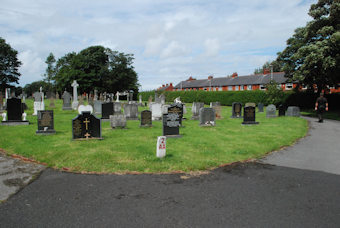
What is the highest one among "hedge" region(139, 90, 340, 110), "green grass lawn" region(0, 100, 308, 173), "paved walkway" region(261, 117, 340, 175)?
"hedge" region(139, 90, 340, 110)

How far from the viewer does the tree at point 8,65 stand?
2488 inches

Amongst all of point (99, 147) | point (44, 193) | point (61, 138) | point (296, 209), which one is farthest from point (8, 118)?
→ point (296, 209)

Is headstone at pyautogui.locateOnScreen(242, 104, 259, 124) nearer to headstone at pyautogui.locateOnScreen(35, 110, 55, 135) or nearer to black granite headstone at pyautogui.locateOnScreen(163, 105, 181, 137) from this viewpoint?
black granite headstone at pyautogui.locateOnScreen(163, 105, 181, 137)

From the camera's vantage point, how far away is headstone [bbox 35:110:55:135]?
1166 centimetres

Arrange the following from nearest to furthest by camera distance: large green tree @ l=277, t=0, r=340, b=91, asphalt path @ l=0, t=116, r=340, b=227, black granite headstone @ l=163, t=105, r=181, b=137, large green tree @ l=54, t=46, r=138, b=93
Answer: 1. asphalt path @ l=0, t=116, r=340, b=227
2. black granite headstone @ l=163, t=105, r=181, b=137
3. large green tree @ l=277, t=0, r=340, b=91
4. large green tree @ l=54, t=46, r=138, b=93

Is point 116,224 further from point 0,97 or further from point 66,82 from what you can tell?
point 66,82

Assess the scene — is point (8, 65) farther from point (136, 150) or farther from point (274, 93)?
point (136, 150)

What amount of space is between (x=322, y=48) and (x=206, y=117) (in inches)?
524

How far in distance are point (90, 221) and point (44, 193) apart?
5.72 ft

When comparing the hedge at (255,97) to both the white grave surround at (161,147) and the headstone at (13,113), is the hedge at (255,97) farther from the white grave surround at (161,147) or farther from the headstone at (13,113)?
the headstone at (13,113)

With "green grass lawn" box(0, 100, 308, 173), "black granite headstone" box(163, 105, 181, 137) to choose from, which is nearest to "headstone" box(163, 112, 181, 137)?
"black granite headstone" box(163, 105, 181, 137)

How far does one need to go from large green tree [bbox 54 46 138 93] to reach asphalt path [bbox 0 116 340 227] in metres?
53.5

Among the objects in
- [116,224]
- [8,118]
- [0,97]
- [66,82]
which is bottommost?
[116,224]

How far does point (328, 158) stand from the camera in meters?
8.39
